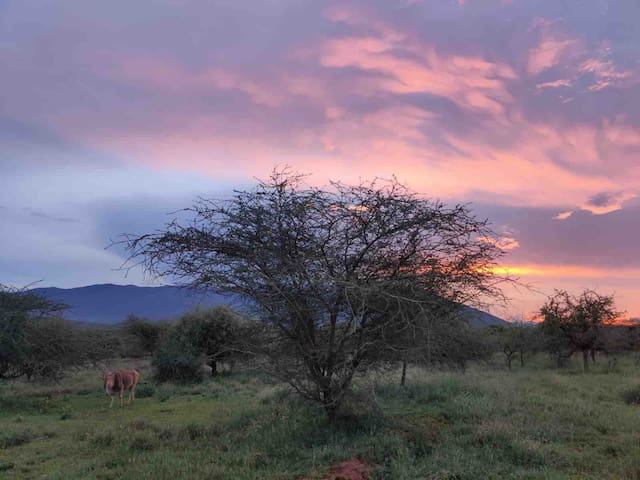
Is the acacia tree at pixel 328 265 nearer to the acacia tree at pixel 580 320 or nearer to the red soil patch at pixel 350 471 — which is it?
the red soil patch at pixel 350 471

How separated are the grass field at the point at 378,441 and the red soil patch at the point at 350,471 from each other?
0.51ft

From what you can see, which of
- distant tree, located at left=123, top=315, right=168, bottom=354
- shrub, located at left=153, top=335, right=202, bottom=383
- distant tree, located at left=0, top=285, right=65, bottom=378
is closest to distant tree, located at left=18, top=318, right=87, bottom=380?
distant tree, located at left=0, top=285, right=65, bottom=378

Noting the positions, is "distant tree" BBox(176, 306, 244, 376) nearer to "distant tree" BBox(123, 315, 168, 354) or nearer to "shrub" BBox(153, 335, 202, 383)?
"shrub" BBox(153, 335, 202, 383)

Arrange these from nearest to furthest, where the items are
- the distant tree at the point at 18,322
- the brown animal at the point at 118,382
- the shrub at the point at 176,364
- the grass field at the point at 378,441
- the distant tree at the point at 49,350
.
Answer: the grass field at the point at 378,441 → the brown animal at the point at 118,382 → the distant tree at the point at 18,322 → the distant tree at the point at 49,350 → the shrub at the point at 176,364

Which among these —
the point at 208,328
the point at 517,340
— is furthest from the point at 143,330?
the point at 517,340

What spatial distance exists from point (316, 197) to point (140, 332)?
3269cm

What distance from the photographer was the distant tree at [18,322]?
65.7 feet

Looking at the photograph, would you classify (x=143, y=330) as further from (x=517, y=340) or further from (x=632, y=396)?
(x=632, y=396)

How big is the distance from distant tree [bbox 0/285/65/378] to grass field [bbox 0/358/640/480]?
5.49 metres

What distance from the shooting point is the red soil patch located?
7.58 metres

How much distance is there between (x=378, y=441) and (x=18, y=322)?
57.5 feet

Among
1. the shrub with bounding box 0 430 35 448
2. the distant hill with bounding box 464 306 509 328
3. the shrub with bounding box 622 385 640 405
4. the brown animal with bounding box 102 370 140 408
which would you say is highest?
the distant hill with bounding box 464 306 509 328

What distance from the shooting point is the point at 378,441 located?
30.2 feet

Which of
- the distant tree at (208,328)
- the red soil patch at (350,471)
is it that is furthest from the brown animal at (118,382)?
the red soil patch at (350,471)
